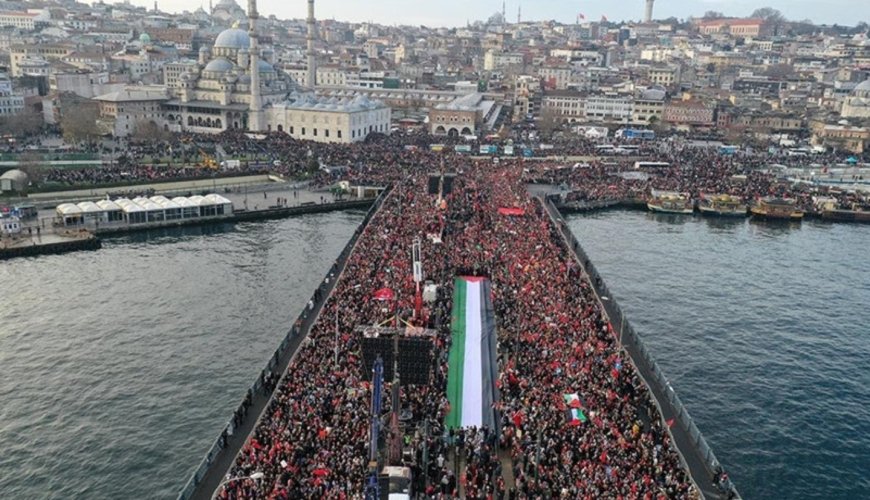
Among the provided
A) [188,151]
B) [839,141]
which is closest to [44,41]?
[188,151]

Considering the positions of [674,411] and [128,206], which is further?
[128,206]

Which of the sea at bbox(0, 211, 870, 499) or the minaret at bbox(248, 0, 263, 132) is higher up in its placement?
the minaret at bbox(248, 0, 263, 132)

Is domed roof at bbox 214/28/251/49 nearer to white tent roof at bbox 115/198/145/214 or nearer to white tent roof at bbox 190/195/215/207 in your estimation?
white tent roof at bbox 190/195/215/207

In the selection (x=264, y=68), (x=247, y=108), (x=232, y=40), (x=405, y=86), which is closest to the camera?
(x=247, y=108)

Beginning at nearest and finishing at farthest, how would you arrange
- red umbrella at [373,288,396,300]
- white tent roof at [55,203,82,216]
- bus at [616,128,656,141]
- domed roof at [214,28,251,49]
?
red umbrella at [373,288,396,300]
white tent roof at [55,203,82,216]
bus at [616,128,656,141]
domed roof at [214,28,251,49]

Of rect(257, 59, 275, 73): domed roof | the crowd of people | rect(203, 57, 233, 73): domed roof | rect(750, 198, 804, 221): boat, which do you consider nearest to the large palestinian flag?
the crowd of people

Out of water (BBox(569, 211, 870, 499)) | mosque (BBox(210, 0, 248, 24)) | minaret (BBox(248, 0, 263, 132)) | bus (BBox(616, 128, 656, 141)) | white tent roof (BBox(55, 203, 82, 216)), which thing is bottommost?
water (BBox(569, 211, 870, 499))

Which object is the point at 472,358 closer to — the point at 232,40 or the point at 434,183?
the point at 434,183

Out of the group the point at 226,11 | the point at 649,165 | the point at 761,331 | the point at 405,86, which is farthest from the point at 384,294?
the point at 226,11
